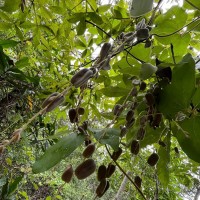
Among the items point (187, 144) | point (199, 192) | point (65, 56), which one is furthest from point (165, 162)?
point (199, 192)

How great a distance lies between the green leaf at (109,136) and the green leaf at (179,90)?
8 centimetres

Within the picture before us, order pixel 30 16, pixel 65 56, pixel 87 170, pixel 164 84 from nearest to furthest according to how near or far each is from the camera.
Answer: pixel 87 170 → pixel 164 84 → pixel 30 16 → pixel 65 56

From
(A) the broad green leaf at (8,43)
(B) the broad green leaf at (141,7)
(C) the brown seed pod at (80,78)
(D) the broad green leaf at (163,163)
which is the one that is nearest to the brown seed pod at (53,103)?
(C) the brown seed pod at (80,78)

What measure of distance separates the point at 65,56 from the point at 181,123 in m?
0.59

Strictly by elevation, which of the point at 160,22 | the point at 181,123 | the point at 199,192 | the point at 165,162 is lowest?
the point at 199,192

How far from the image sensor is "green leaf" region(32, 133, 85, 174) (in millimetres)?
320

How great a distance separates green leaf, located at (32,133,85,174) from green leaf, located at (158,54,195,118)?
130 mm

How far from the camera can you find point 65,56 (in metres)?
0.94

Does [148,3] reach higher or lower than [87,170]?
higher

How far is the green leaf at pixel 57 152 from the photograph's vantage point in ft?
1.05

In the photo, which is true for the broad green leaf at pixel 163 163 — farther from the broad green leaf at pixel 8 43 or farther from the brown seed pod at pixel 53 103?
the broad green leaf at pixel 8 43

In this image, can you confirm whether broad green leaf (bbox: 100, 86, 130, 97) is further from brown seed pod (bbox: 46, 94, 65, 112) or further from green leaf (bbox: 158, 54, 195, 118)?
brown seed pod (bbox: 46, 94, 65, 112)

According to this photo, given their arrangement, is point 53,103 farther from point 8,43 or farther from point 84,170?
point 8,43

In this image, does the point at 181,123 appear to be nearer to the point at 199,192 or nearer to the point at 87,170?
the point at 87,170
